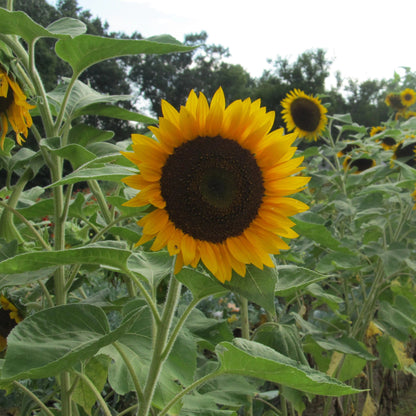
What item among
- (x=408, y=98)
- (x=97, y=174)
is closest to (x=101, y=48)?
(x=97, y=174)

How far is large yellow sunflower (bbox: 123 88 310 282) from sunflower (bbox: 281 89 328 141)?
6.43ft

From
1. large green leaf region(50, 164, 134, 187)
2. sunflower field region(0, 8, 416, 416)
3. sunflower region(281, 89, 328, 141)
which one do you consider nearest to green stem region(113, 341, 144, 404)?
sunflower field region(0, 8, 416, 416)

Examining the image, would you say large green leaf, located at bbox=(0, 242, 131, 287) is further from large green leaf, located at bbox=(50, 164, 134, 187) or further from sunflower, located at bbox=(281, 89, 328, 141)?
sunflower, located at bbox=(281, 89, 328, 141)

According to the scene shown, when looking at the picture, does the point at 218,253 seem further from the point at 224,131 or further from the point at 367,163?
the point at 367,163

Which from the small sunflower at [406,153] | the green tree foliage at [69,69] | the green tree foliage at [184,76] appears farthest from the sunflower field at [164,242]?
the green tree foliage at [184,76]

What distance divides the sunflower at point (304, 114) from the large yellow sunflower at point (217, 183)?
1.96m

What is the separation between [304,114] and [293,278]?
2.01 meters

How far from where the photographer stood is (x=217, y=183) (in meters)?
0.60

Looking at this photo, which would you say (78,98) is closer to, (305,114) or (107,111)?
(107,111)

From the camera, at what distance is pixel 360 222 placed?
1628mm

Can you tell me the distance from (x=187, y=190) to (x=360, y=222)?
1.20m

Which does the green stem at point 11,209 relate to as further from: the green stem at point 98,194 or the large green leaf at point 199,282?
the large green leaf at point 199,282

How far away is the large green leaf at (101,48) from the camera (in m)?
0.66

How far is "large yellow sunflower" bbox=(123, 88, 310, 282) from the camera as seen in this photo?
56 centimetres
